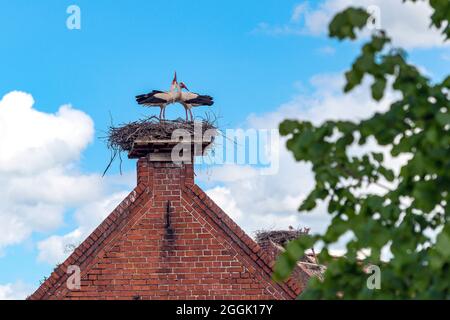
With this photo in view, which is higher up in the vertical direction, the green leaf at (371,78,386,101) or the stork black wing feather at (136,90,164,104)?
the stork black wing feather at (136,90,164,104)

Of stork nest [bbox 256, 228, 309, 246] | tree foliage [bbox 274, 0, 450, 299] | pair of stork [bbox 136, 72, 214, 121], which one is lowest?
tree foliage [bbox 274, 0, 450, 299]

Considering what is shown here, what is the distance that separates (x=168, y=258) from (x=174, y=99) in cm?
306

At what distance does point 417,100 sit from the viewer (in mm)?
5242

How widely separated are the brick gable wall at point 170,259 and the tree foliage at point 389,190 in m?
10.0

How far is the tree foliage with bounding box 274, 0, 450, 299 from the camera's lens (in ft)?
16.8

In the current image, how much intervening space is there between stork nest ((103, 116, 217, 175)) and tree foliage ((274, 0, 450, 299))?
1055 centimetres

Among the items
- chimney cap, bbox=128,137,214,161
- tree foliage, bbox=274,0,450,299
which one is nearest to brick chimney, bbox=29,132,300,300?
chimney cap, bbox=128,137,214,161

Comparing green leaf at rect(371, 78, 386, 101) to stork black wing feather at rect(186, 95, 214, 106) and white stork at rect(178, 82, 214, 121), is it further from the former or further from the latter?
stork black wing feather at rect(186, 95, 214, 106)

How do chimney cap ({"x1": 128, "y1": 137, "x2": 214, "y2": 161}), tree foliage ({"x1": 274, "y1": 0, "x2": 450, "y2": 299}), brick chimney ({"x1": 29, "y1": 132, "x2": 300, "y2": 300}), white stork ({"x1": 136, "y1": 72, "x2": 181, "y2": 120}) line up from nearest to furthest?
tree foliage ({"x1": 274, "y1": 0, "x2": 450, "y2": 299}) < brick chimney ({"x1": 29, "y1": 132, "x2": 300, "y2": 300}) < chimney cap ({"x1": 128, "y1": 137, "x2": 214, "y2": 161}) < white stork ({"x1": 136, "y1": 72, "x2": 181, "y2": 120})

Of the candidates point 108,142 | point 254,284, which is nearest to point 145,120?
point 108,142

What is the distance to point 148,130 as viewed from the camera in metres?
16.3

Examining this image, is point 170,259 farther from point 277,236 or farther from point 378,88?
point 378,88

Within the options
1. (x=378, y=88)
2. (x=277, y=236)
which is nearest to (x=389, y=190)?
(x=378, y=88)

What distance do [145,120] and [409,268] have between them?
11.7m
